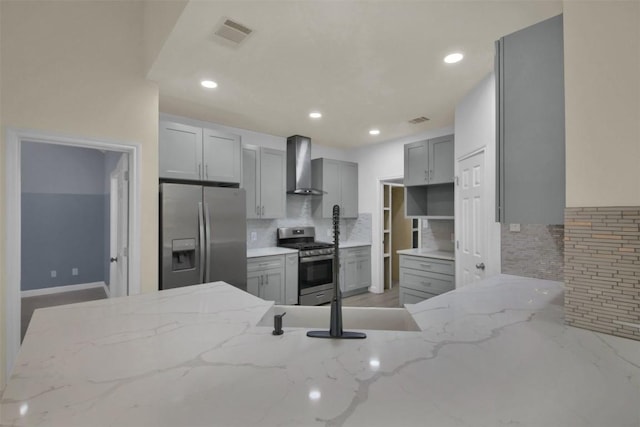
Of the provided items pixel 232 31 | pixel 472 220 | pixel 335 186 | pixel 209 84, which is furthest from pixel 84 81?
pixel 472 220

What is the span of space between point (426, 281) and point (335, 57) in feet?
8.76

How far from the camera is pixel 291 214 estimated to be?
15.4 ft

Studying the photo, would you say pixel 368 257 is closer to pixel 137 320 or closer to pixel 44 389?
pixel 137 320

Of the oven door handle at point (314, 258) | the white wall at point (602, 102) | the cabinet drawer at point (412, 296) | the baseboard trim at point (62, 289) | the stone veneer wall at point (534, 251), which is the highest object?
the white wall at point (602, 102)

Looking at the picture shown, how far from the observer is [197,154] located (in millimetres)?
3191

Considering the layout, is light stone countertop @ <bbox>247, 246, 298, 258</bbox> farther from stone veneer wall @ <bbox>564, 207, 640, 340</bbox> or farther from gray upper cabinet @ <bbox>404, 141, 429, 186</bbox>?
stone veneer wall @ <bbox>564, 207, 640, 340</bbox>

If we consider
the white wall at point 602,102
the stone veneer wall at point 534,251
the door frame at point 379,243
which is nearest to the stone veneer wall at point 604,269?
the white wall at point 602,102

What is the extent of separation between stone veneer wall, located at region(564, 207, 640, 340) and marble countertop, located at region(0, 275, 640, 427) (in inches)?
2.4

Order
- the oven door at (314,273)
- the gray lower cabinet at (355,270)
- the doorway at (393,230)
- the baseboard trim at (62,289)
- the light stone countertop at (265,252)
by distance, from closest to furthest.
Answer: the light stone countertop at (265,252) → the oven door at (314,273) → the gray lower cabinet at (355,270) → the baseboard trim at (62,289) → the doorway at (393,230)

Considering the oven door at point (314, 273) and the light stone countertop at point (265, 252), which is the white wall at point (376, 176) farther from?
the light stone countertop at point (265, 252)

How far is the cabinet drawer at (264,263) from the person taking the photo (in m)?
3.56

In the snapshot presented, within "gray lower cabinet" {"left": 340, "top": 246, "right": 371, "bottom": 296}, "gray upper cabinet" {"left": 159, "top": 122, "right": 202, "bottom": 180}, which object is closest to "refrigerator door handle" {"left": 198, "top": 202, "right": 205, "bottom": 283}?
→ "gray upper cabinet" {"left": 159, "top": 122, "right": 202, "bottom": 180}

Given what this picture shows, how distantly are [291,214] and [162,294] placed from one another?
3235mm

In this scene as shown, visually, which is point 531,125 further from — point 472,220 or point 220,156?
point 220,156
